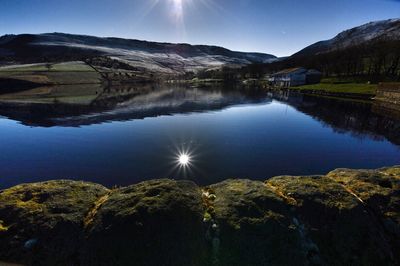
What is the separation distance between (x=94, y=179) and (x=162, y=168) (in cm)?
520

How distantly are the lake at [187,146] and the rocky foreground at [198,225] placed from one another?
Result: 10.9 metres

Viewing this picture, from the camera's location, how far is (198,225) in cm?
722

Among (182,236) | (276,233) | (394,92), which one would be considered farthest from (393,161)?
(394,92)

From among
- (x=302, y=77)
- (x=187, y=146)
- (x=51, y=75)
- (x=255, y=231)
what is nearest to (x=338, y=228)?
(x=255, y=231)

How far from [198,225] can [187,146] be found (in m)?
21.3

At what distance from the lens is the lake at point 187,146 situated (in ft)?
68.9

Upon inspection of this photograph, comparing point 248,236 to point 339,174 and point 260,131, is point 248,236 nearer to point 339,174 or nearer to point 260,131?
point 339,174

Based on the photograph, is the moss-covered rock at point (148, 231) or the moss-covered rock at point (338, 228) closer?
the moss-covered rock at point (148, 231)

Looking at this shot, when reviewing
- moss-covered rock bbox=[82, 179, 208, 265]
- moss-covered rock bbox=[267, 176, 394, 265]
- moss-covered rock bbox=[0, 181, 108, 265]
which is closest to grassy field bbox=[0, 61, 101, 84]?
moss-covered rock bbox=[0, 181, 108, 265]

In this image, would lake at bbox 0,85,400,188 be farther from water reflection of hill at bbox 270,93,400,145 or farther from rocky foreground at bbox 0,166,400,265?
rocky foreground at bbox 0,166,400,265

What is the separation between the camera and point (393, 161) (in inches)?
934

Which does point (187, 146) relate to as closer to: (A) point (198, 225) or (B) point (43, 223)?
(A) point (198, 225)

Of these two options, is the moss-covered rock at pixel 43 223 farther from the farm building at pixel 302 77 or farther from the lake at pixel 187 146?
the farm building at pixel 302 77

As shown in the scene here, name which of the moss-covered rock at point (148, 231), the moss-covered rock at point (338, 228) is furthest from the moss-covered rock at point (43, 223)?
the moss-covered rock at point (338, 228)
